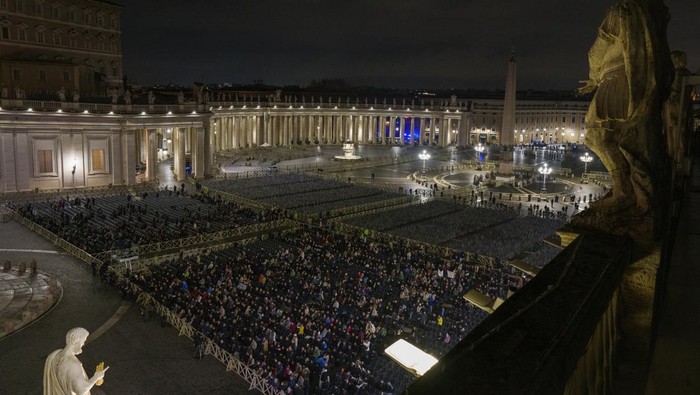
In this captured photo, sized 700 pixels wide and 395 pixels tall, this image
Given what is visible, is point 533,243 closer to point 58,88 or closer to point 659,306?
point 659,306

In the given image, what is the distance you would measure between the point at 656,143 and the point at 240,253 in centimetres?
2820

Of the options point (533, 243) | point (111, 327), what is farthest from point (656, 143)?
point (533, 243)

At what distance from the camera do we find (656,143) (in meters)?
7.42

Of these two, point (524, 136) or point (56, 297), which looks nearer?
point (56, 297)

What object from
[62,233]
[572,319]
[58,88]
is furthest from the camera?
[58,88]

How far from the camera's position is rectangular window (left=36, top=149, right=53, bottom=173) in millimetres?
54125

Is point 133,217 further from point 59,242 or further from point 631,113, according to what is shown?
point 631,113

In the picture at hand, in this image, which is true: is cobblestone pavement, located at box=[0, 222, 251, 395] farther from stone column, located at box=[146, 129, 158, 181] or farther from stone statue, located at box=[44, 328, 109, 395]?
stone column, located at box=[146, 129, 158, 181]

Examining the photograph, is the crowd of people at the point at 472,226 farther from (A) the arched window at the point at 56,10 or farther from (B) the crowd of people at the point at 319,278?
(A) the arched window at the point at 56,10

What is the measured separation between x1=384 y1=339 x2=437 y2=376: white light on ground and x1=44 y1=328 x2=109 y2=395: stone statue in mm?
6763

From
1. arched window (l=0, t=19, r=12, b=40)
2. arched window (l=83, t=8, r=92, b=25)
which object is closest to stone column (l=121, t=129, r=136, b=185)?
arched window (l=0, t=19, r=12, b=40)

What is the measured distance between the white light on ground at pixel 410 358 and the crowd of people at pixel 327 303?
5.93 metres

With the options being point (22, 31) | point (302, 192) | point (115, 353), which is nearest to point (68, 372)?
point (115, 353)

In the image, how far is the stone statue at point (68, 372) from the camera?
272 inches
